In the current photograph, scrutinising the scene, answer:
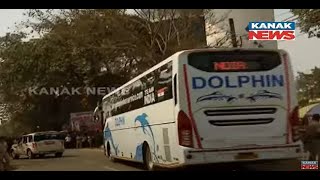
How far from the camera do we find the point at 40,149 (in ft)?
63.8

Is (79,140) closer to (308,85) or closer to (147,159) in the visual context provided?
(147,159)

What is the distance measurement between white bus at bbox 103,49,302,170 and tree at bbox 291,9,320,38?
508 cm

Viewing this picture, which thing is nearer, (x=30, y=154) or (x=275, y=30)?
(x=275, y=30)

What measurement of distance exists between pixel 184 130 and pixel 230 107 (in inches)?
39.1

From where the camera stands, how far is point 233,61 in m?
11.0

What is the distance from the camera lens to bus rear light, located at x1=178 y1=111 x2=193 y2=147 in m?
10.8

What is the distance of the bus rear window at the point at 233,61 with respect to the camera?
10898mm

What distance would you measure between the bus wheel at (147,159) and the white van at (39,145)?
3593 mm

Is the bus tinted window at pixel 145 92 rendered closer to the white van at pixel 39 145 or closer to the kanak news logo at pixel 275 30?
the white van at pixel 39 145

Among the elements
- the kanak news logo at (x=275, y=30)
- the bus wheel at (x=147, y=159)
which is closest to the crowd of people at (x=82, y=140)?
the bus wheel at (x=147, y=159)

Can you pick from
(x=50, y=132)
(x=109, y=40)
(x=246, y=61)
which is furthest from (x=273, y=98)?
(x=109, y=40)

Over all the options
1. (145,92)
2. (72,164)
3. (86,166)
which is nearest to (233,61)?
(145,92)

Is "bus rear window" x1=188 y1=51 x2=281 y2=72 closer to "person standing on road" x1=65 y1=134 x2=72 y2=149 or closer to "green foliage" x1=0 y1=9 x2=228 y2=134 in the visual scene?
"green foliage" x1=0 y1=9 x2=228 y2=134
